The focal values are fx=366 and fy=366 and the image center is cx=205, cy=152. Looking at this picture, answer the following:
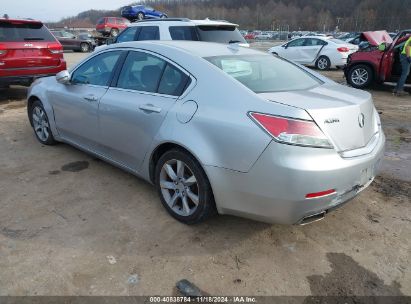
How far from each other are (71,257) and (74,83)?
7.77 ft

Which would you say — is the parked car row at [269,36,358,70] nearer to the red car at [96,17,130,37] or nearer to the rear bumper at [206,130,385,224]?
the rear bumper at [206,130,385,224]

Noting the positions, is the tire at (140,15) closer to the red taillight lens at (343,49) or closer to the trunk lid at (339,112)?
the red taillight lens at (343,49)

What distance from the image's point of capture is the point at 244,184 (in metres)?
2.67

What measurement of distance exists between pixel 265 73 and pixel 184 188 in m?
1.27

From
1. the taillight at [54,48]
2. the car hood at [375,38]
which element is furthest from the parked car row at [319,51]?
the taillight at [54,48]

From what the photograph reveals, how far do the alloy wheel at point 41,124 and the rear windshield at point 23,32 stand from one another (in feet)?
10.3

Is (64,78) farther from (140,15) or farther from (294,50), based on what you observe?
(140,15)

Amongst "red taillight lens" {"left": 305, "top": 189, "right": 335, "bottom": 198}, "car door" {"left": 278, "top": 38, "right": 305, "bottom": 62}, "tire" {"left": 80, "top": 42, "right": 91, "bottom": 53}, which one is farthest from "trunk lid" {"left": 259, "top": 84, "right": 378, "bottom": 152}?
"tire" {"left": 80, "top": 42, "right": 91, "bottom": 53}

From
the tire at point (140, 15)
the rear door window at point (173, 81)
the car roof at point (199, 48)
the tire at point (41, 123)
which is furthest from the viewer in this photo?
the tire at point (140, 15)

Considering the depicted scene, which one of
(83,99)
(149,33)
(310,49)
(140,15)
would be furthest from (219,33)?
(140,15)

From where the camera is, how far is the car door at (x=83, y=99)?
399cm

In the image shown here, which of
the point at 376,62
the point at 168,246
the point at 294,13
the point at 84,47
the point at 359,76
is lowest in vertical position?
the point at 294,13

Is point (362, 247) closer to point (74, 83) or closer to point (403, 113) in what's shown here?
point (74, 83)

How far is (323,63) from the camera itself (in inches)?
611
